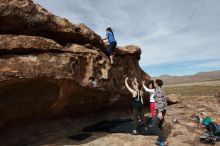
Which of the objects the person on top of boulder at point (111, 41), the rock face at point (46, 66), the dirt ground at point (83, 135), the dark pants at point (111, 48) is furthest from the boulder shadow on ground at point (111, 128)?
the dark pants at point (111, 48)

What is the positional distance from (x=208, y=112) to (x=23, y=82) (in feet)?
52.0

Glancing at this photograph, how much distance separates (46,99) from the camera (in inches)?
617

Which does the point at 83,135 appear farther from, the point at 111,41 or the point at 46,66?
the point at 111,41

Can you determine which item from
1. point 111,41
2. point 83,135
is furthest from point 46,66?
point 111,41

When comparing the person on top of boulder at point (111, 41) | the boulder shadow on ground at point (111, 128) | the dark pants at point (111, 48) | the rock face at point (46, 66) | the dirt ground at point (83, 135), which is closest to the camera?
the rock face at point (46, 66)

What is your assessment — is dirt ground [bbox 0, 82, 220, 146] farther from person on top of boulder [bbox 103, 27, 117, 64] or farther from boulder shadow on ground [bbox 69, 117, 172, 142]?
person on top of boulder [bbox 103, 27, 117, 64]

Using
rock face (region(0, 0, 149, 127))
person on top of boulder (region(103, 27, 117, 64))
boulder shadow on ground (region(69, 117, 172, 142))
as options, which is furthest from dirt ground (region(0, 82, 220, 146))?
person on top of boulder (region(103, 27, 117, 64))

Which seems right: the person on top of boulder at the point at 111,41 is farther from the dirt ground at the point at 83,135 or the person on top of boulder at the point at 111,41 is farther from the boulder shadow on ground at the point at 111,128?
the dirt ground at the point at 83,135

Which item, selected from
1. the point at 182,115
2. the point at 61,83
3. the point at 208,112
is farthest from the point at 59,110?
the point at 208,112

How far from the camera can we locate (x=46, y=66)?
1402cm

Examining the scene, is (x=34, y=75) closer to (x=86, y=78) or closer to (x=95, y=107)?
(x=86, y=78)

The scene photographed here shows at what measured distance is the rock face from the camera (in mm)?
13625

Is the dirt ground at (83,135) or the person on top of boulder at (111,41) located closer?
the dirt ground at (83,135)

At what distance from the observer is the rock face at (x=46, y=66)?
13625 mm
